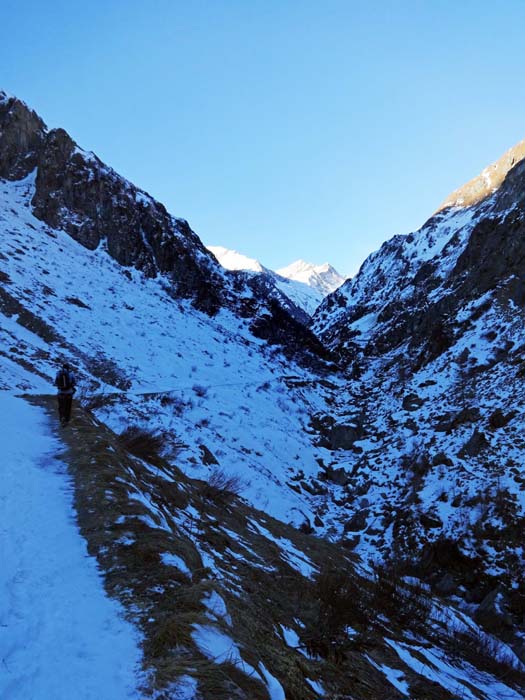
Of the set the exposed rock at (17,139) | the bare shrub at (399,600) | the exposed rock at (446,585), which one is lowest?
the exposed rock at (446,585)

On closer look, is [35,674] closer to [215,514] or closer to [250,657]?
[250,657]

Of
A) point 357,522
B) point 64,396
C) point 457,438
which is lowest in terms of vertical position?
point 357,522

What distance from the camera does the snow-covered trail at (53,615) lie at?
2205 millimetres

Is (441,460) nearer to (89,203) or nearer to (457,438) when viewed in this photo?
(457,438)

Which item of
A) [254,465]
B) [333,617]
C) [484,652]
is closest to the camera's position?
[333,617]

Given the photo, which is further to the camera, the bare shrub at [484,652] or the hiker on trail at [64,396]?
the hiker on trail at [64,396]

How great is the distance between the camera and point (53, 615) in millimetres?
2805

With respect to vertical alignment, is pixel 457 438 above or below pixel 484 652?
above

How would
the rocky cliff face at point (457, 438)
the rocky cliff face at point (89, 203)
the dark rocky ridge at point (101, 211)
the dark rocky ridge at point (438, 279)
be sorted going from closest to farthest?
1. the rocky cliff face at point (457, 438)
2. the dark rocky ridge at point (438, 279)
3. the rocky cliff face at point (89, 203)
4. the dark rocky ridge at point (101, 211)

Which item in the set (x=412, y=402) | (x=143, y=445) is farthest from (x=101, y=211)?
(x=143, y=445)

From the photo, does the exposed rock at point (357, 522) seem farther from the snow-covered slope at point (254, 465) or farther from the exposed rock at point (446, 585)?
the exposed rock at point (446, 585)

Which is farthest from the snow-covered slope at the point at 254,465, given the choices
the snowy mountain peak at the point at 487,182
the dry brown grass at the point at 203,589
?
the snowy mountain peak at the point at 487,182

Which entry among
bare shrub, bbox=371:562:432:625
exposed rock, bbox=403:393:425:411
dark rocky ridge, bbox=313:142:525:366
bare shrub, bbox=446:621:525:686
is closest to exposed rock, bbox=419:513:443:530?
bare shrub, bbox=371:562:432:625

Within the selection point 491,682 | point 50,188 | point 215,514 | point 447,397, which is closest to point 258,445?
point 447,397
